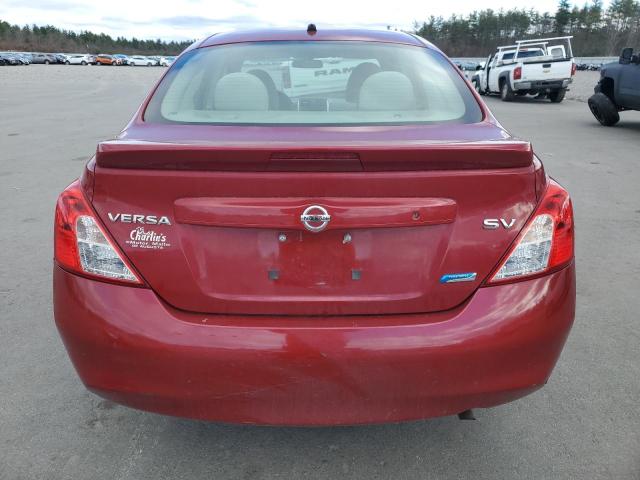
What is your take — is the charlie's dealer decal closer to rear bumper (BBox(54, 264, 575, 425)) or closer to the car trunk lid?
the car trunk lid

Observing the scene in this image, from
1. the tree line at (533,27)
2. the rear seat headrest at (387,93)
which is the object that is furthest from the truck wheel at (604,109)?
the tree line at (533,27)

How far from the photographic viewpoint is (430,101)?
271 centimetres

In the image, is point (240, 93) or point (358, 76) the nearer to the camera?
point (240, 93)

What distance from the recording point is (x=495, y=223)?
6.50 ft

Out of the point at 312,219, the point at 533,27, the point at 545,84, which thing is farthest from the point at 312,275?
the point at 533,27

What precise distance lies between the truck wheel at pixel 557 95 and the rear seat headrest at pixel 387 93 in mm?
20001

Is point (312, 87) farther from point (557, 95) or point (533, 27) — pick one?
point (533, 27)

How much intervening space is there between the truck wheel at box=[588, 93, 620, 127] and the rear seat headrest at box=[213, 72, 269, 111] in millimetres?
12273

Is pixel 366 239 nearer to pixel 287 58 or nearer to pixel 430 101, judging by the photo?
pixel 430 101

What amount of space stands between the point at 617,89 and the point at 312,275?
1251 centimetres

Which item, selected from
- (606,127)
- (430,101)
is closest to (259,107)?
(430,101)

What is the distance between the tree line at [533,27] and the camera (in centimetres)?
10381

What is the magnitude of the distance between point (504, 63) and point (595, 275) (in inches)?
766

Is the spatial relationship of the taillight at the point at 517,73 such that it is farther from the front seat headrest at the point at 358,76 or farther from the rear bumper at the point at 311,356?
the rear bumper at the point at 311,356
